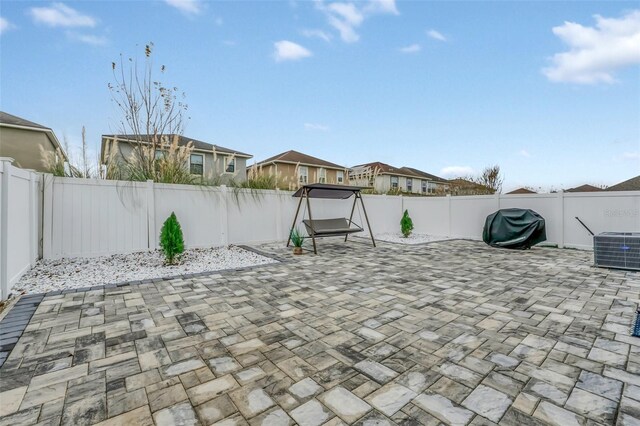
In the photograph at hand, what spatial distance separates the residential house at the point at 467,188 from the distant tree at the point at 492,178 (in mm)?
286

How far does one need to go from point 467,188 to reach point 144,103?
54.6 ft

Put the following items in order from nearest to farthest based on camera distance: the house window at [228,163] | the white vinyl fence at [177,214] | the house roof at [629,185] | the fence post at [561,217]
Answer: the white vinyl fence at [177,214], the house window at [228,163], the fence post at [561,217], the house roof at [629,185]

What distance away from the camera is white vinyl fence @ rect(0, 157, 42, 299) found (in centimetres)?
282

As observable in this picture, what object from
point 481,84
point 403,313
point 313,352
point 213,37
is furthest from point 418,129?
point 313,352

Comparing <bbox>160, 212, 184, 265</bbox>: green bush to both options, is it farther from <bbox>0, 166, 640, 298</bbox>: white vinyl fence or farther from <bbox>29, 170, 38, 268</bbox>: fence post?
<bbox>29, 170, 38, 268</bbox>: fence post

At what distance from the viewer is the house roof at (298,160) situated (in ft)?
63.4

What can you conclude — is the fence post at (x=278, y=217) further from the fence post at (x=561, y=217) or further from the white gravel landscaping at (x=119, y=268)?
the fence post at (x=561, y=217)

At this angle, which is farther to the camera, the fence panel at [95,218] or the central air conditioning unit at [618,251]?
the fence panel at [95,218]

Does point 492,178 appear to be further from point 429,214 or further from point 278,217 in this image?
point 278,217

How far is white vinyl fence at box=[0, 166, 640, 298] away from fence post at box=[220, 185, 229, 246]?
0.02 metres

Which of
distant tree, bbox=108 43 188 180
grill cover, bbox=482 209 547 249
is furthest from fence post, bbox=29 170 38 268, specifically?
grill cover, bbox=482 209 547 249

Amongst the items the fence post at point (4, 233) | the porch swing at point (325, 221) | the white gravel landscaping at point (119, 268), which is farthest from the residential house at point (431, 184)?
the fence post at point (4, 233)

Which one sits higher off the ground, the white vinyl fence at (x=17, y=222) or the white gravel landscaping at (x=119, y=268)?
the white vinyl fence at (x=17, y=222)

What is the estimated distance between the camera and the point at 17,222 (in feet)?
10.9
